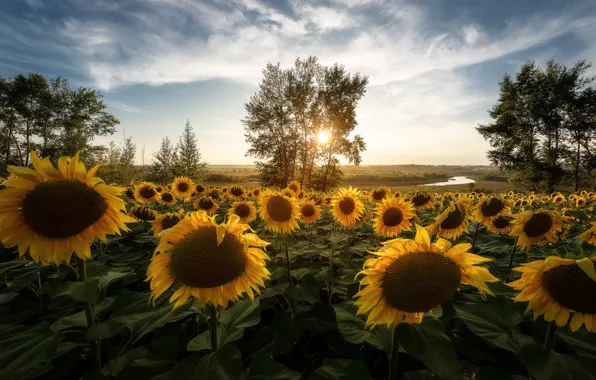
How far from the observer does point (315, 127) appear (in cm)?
3419

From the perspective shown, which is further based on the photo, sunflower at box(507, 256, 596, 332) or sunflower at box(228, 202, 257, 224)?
sunflower at box(228, 202, 257, 224)

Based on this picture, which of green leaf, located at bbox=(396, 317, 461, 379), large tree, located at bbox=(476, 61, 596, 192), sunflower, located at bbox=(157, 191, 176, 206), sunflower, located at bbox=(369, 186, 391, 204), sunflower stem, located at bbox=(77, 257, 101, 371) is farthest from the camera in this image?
large tree, located at bbox=(476, 61, 596, 192)

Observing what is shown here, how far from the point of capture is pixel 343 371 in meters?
1.57

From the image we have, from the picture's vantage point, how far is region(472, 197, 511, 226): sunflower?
4.64 metres

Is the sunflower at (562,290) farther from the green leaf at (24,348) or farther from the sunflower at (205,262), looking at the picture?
the green leaf at (24,348)

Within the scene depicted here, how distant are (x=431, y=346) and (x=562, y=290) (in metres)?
0.80

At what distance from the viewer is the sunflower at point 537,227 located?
3.47 meters

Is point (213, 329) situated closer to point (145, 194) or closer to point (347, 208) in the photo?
point (347, 208)

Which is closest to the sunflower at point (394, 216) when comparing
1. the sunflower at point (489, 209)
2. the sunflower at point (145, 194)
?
the sunflower at point (489, 209)

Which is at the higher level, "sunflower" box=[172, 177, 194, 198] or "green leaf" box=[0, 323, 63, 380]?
"sunflower" box=[172, 177, 194, 198]

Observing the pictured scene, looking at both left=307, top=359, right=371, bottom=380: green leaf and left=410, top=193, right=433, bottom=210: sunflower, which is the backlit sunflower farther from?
left=307, top=359, right=371, bottom=380: green leaf

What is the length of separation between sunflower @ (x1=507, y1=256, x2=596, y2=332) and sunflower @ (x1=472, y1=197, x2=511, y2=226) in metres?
3.41

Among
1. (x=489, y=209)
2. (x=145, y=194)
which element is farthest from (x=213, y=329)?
(x=145, y=194)

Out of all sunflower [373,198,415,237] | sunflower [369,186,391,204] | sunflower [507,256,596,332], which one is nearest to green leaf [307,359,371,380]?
sunflower [507,256,596,332]
